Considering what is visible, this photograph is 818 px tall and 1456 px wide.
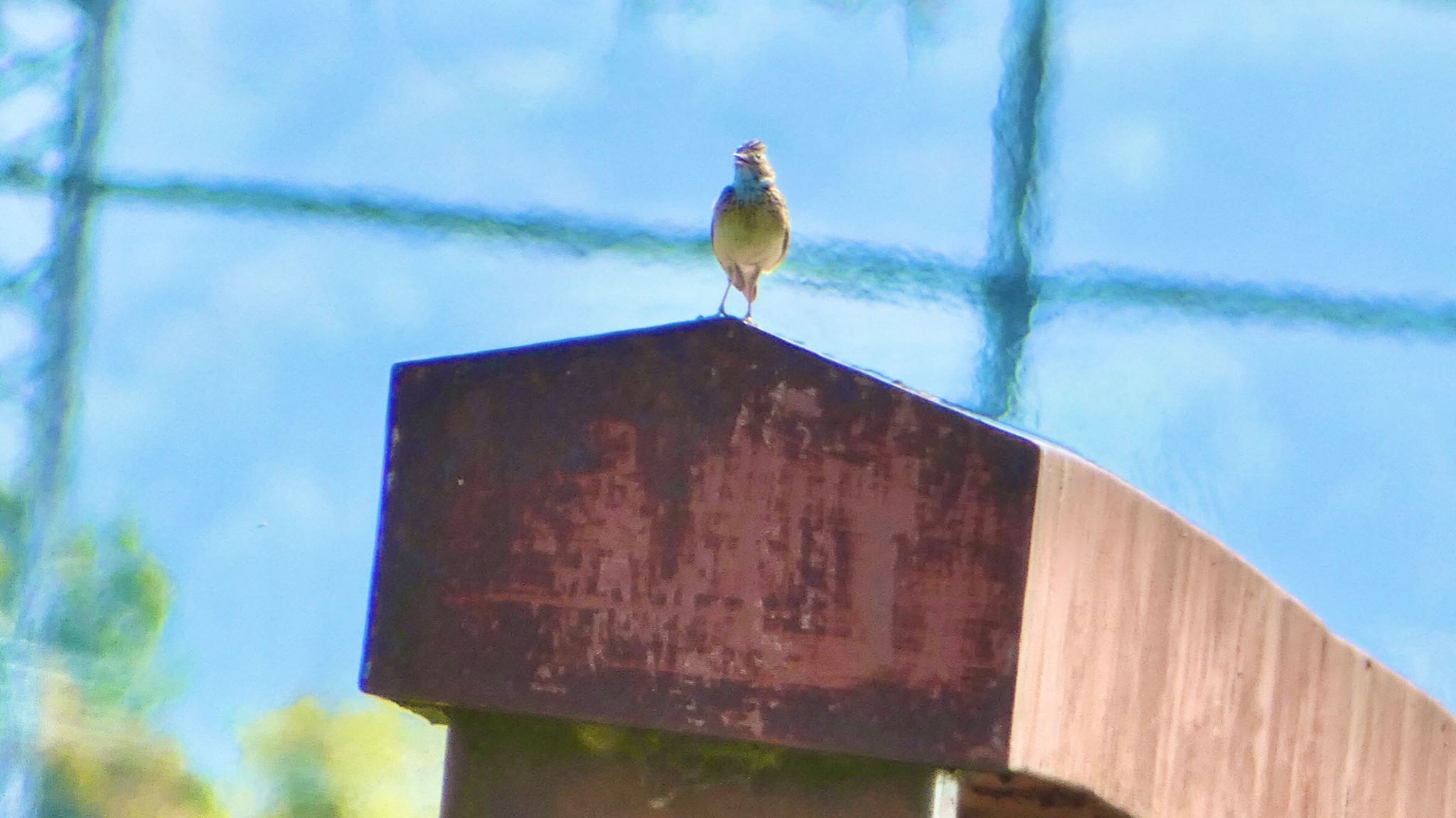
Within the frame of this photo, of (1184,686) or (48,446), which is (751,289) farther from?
(1184,686)

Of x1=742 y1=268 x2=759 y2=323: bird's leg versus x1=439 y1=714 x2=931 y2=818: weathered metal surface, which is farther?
x1=742 y1=268 x2=759 y2=323: bird's leg

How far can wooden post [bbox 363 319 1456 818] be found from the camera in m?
1.35

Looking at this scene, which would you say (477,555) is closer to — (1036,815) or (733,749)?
(733,749)

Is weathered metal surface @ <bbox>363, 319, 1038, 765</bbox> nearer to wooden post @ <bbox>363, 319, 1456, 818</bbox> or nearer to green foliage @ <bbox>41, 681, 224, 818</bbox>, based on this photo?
wooden post @ <bbox>363, 319, 1456, 818</bbox>

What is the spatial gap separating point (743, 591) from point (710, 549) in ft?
0.13

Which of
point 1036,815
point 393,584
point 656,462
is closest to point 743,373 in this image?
point 656,462

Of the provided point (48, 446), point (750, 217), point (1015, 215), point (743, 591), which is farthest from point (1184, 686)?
point (48, 446)

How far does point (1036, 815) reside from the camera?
166 centimetres

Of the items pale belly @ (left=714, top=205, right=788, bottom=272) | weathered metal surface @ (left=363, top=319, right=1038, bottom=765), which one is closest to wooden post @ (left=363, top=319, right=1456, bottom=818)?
weathered metal surface @ (left=363, top=319, right=1038, bottom=765)

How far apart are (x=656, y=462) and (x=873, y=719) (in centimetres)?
25

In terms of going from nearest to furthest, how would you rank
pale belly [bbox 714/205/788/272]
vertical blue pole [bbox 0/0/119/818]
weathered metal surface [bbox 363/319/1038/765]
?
weathered metal surface [bbox 363/319/1038/765] < pale belly [bbox 714/205/788/272] < vertical blue pole [bbox 0/0/119/818]

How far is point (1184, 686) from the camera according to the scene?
1.64m

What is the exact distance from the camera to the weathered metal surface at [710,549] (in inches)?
52.9

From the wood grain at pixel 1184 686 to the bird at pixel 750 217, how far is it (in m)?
2.67
